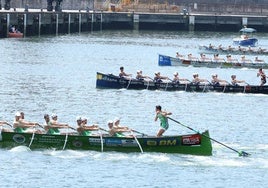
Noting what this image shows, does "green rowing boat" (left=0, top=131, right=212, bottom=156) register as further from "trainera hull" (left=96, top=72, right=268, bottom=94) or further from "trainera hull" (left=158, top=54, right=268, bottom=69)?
"trainera hull" (left=158, top=54, right=268, bottom=69)

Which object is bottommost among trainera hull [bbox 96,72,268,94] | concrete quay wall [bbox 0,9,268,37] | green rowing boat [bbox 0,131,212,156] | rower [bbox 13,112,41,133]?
concrete quay wall [bbox 0,9,268,37]

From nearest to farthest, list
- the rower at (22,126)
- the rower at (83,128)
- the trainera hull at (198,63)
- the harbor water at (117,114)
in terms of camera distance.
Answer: the harbor water at (117,114) → the rower at (83,128) → the rower at (22,126) → the trainera hull at (198,63)

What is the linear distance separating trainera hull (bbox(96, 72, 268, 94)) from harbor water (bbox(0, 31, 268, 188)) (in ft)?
1.62

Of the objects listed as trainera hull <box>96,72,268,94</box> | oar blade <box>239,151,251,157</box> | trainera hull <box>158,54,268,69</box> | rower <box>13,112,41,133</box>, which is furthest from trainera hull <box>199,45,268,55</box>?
rower <box>13,112,41,133</box>

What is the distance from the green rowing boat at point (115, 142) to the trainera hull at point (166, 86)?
2725cm

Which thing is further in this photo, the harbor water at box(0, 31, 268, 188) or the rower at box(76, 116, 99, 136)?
the rower at box(76, 116, 99, 136)

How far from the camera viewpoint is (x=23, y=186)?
4409cm

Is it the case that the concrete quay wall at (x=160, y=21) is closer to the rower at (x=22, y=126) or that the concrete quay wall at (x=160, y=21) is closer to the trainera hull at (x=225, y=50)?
the trainera hull at (x=225, y=50)

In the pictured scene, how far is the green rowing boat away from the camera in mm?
49531

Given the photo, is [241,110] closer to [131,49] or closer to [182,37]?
[131,49]

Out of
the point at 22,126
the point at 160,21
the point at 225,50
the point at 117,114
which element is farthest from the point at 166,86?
the point at 160,21

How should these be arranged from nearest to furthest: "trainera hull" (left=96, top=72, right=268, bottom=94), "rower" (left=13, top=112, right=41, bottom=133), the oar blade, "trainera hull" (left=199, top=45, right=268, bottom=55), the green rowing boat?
the green rowing boat → the oar blade → "rower" (left=13, top=112, right=41, bottom=133) → "trainera hull" (left=96, top=72, right=268, bottom=94) → "trainera hull" (left=199, top=45, right=268, bottom=55)

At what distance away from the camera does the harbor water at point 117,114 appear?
46.4m

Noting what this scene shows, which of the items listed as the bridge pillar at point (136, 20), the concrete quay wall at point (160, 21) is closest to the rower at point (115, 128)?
the concrete quay wall at point (160, 21)
